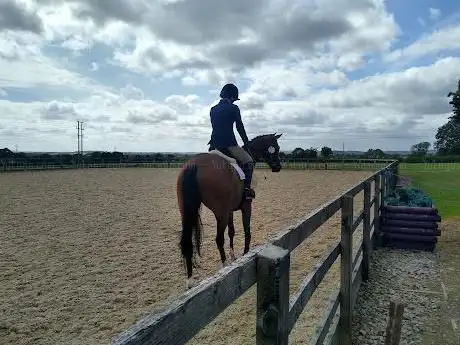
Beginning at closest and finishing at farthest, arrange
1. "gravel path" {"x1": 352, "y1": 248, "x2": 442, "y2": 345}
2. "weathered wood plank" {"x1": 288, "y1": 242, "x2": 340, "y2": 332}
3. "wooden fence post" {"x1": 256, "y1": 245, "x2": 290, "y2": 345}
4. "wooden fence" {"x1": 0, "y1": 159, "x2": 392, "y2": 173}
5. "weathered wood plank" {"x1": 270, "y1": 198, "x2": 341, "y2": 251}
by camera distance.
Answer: "wooden fence post" {"x1": 256, "y1": 245, "x2": 290, "y2": 345}, "weathered wood plank" {"x1": 270, "y1": 198, "x2": 341, "y2": 251}, "weathered wood plank" {"x1": 288, "y1": 242, "x2": 340, "y2": 332}, "gravel path" {"x1": 352, "y1": 248, "x2": 442, "y2": 345}, "wooden fence" {"x1": 0, "y1": 159, "x2": 392, "y2": 173}

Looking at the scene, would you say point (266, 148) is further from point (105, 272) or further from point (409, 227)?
point (105, 272)

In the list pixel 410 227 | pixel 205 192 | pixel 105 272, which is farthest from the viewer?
pixel 410 227

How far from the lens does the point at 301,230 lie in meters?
2.67

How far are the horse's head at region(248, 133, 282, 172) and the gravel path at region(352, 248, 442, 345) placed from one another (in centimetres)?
289

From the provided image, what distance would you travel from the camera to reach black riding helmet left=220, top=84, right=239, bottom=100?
678 cm

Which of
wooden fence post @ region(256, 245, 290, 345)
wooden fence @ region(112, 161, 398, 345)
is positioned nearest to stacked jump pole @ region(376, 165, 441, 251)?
wooden fence @ region(112, 161, 398, 345)

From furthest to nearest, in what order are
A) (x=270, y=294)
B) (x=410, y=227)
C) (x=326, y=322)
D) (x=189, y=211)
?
(x=410, y=227), (x=189, y=211), (x=326, y=322), (x=270, y=294)

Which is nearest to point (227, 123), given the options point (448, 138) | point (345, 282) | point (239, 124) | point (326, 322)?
point (239, 124)

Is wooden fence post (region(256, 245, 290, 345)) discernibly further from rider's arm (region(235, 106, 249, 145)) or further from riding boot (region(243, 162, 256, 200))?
riding boot (region(243, 162, 256, 200))

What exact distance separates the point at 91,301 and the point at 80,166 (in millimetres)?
53569

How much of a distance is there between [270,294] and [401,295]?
15.1 ft

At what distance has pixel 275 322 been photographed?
5.80ft

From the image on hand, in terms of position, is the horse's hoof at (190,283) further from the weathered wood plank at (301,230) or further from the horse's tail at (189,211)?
the weathered wood plank at (301,230)

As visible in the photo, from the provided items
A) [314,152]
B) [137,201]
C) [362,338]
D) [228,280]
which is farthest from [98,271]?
[314,152]
